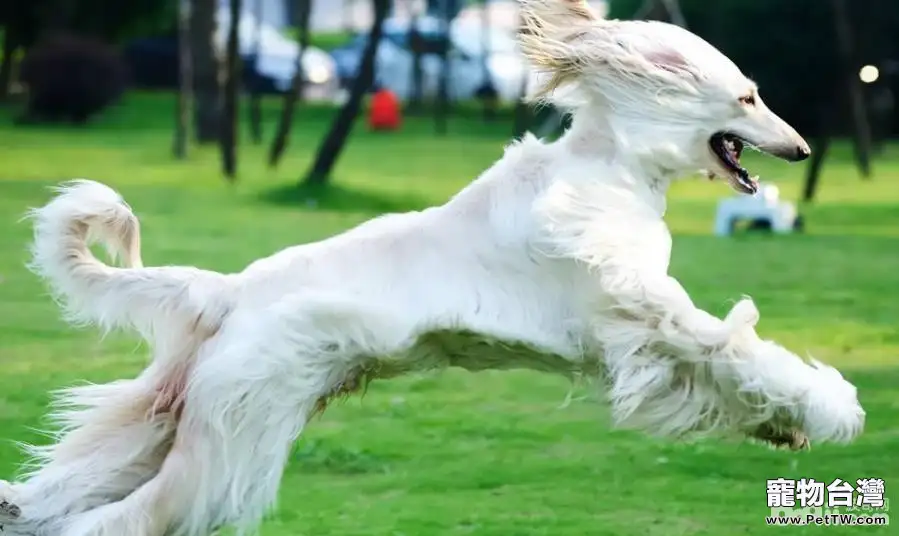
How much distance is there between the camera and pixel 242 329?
4.45m

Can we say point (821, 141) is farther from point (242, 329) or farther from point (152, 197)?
point (242, 329)

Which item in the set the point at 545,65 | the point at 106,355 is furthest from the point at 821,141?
the point at 545,65

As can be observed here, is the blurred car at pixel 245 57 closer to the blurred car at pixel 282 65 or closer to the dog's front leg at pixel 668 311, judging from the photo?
the blurred car at pixel 282 65

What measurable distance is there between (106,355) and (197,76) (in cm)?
1666

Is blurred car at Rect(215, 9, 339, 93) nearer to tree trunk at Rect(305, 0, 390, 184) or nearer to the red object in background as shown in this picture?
the red object in background

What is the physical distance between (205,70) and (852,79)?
9.96 meters

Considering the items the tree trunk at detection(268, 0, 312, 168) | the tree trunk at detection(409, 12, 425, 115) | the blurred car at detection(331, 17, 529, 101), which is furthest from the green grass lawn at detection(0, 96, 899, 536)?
the blurred car at detection(331, 17, 529, 101)

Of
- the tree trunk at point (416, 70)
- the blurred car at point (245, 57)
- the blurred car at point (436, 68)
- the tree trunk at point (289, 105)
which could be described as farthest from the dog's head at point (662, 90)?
the blurred car at point (245, 57)

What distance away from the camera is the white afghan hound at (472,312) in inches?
171

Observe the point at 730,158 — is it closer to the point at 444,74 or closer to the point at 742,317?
the point at 742,317

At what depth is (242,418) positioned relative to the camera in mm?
4383

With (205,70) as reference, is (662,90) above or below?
above

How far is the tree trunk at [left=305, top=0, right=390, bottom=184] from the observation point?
17203 mm

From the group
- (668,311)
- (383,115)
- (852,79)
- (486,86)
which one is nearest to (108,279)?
(668,311)
